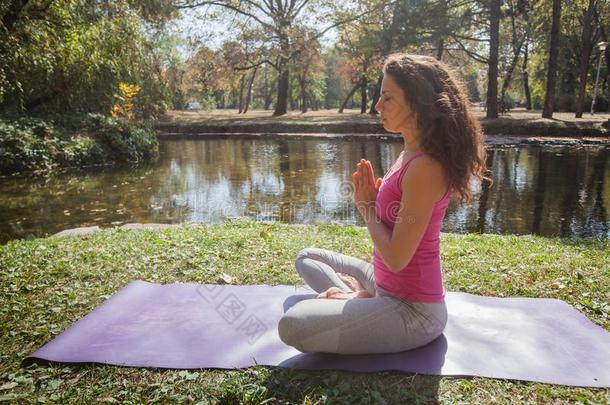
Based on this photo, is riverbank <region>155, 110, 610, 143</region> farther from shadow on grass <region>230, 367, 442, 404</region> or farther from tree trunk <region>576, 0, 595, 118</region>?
shadow on grass <region>230, 367, 442, 404</region>

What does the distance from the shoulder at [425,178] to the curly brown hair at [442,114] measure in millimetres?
35

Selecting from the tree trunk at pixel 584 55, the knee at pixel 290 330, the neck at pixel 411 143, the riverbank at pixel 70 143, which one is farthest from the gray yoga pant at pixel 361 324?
the tree trunk at pixel 584 55

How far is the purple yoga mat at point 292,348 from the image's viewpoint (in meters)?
2.54

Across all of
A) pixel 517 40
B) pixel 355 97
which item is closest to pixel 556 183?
pixel 517 40

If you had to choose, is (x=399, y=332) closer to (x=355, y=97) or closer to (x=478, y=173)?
(x=478, y=173)

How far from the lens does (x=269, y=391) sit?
93.4 inches

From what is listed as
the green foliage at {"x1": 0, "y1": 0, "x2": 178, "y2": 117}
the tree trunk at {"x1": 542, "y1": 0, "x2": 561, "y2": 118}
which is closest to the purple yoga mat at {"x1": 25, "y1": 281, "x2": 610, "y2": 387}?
the green foliage at {"x1": 0, "y1": 0, "x2": 178, "y2": 117}

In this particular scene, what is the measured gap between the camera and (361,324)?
95.6 inches

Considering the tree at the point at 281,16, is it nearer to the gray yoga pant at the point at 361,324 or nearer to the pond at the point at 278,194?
the pond at the point at 278,194

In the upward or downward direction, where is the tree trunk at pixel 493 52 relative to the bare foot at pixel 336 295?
upward

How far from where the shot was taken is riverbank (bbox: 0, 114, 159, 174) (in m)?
11.7

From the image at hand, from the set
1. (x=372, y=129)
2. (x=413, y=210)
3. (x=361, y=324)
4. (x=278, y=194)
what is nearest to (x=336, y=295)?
(x=361, y=324)

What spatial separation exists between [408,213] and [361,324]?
0.63 meters

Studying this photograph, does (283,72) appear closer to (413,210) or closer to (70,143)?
(70,143)
